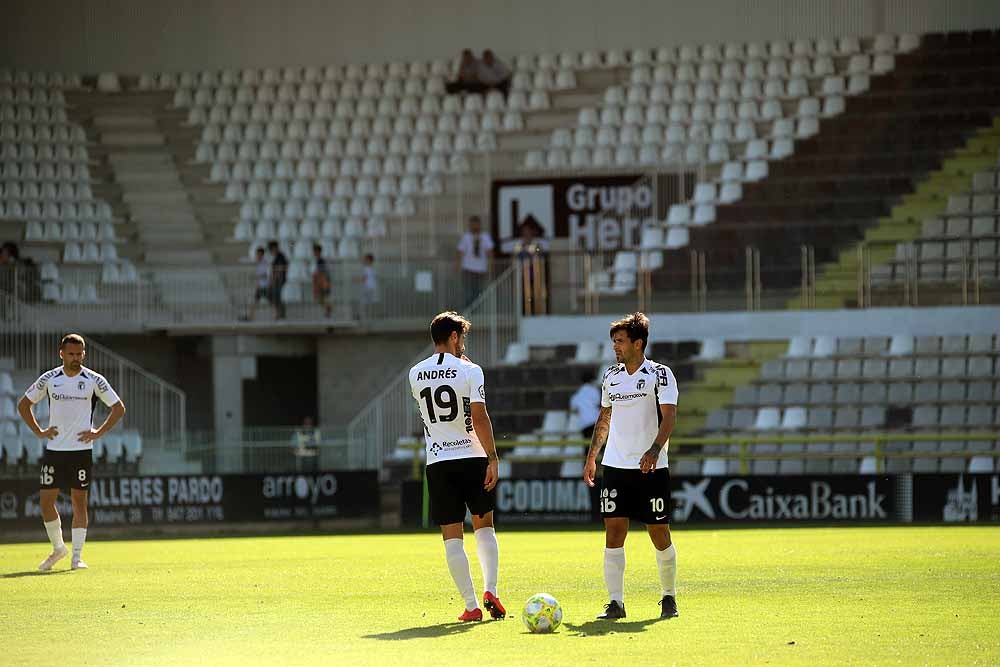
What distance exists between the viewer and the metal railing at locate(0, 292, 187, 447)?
1029 inches

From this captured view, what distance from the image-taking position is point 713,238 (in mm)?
27031

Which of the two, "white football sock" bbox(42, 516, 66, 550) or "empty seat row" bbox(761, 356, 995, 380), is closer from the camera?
"white football sock" bbox(42, 516, 66, 550)

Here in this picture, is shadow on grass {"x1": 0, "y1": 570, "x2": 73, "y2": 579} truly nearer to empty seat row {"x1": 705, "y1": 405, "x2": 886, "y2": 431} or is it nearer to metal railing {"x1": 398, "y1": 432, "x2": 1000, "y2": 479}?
metal railing {"x1": 398, "y1": 432, "x2": 1000, "y2": 479}

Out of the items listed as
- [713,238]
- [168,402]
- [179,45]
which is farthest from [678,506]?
[179,45]

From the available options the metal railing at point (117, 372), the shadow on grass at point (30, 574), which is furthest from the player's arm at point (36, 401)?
the metal railing at point (117, 372)

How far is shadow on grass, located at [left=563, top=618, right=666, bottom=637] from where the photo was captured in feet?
29.7

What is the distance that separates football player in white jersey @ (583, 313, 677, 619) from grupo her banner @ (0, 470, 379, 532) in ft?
44.7

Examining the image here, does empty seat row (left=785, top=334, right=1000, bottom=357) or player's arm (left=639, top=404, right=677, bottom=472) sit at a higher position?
empty seat row (left=785, top=334, right=1000, bottom=357)

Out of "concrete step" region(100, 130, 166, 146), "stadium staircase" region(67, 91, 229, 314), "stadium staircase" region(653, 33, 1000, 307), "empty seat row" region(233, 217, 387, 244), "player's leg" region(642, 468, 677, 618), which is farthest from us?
"concrete step" region(100, 130, 166, 146)

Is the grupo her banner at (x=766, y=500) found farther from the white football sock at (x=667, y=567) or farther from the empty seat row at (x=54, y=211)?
the empty seat row at (x=54, y=211)

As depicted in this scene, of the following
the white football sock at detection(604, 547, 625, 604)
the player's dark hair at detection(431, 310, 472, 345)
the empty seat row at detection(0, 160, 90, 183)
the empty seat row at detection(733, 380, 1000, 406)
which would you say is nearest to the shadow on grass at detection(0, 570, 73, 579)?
the player's dark hair at detection(431, 310, 472, 345)

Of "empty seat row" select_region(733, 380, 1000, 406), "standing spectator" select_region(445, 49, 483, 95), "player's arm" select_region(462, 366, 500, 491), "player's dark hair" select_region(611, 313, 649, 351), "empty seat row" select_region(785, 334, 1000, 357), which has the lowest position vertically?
"empty seat row" select_region(733, 380, 1000, 406)

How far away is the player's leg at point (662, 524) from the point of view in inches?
381

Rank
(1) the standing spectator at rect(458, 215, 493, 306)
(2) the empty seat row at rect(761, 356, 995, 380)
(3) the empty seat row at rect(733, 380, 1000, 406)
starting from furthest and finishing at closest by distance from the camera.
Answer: (1) the standing spectator at rect(458, 215, 493, 306) → (2) the empty seat row at rect(761, 356, 995, 380) → (3) the empty seat row at rect(733, 380, 1000, 406)
